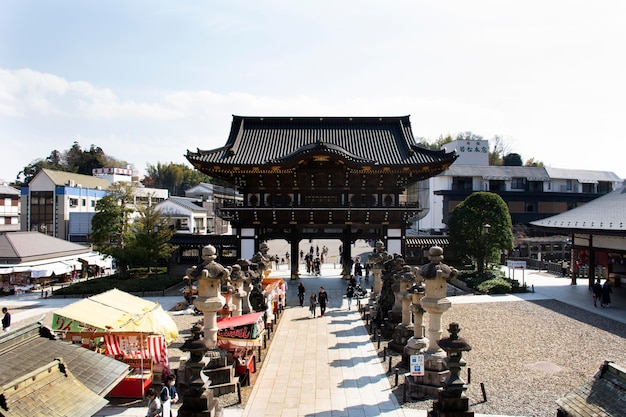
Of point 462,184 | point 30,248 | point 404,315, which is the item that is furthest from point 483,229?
point 30,248

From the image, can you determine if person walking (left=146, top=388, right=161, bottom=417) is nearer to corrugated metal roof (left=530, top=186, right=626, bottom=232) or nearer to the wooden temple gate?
the wooden temple gate

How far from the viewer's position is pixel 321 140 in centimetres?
3178

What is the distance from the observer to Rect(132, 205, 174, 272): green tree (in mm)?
31938

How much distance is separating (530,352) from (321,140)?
20074 millimetres

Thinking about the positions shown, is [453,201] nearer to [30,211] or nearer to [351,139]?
[351,139]

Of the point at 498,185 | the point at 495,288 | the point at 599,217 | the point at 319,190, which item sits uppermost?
the point at 498,185

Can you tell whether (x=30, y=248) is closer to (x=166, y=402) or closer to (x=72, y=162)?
(x=166, y=402)

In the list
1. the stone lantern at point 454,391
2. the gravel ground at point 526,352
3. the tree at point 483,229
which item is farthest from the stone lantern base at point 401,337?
the tree at point 483,229

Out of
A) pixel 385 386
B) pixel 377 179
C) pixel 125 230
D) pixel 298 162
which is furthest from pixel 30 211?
pixel 385 386

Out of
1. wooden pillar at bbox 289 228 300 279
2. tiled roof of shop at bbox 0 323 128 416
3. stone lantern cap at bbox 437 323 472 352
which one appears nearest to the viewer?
tiled roof of shop at bbox 0 323 128 416

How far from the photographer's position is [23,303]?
27312 mm

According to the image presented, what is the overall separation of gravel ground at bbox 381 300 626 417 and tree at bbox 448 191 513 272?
23.2ft

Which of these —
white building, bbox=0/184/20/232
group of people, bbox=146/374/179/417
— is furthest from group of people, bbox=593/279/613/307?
white building, bbox=0/184/20/232

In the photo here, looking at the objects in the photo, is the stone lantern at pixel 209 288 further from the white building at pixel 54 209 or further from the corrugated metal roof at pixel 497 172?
the white building at pixel 54 209
